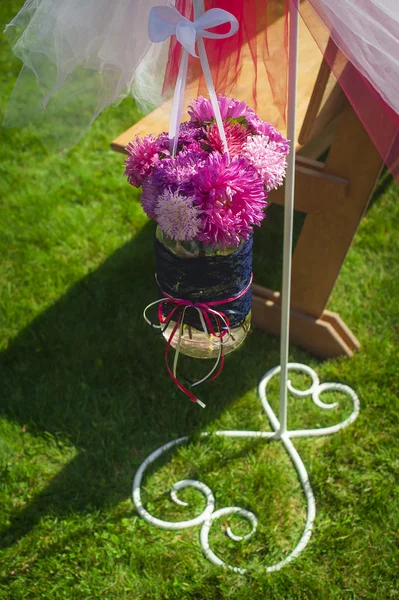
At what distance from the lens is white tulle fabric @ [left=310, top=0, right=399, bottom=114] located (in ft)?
3.88

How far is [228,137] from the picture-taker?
4.33ft

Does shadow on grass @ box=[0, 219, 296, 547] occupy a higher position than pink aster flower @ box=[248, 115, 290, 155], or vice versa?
pink aster flower @ box=[248, 115, 290, 155]

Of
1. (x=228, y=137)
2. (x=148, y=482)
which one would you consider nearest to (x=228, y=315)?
(x=228, y=137)

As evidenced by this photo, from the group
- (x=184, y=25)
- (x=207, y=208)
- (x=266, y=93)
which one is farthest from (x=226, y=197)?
(x=266, y=93)

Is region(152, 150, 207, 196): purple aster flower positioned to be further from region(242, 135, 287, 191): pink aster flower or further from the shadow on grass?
the shadow on grass

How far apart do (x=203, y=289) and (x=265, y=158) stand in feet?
1.11

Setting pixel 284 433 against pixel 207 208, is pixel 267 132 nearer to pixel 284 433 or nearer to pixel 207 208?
pixel 207 208

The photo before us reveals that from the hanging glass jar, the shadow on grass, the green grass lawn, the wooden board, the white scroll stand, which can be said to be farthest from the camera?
the wooden board

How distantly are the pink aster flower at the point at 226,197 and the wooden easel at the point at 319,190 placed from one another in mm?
526

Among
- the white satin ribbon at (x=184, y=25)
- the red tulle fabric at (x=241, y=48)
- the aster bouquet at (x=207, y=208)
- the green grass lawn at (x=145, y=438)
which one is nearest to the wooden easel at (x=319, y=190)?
the green grass lawn at (x=145, y=438)

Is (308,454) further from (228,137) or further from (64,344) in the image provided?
(228,137)

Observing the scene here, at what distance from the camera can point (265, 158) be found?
1270 millimetres

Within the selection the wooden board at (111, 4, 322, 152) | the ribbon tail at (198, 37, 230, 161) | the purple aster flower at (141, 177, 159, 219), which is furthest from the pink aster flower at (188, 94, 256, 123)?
the wooden board at (111, 4, 322, 152)

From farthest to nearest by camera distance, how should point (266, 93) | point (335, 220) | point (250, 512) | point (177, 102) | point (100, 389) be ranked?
point (100, 389) < point (266, 93) < point (335, 220) < point (250, 512) < point (177, 102)
